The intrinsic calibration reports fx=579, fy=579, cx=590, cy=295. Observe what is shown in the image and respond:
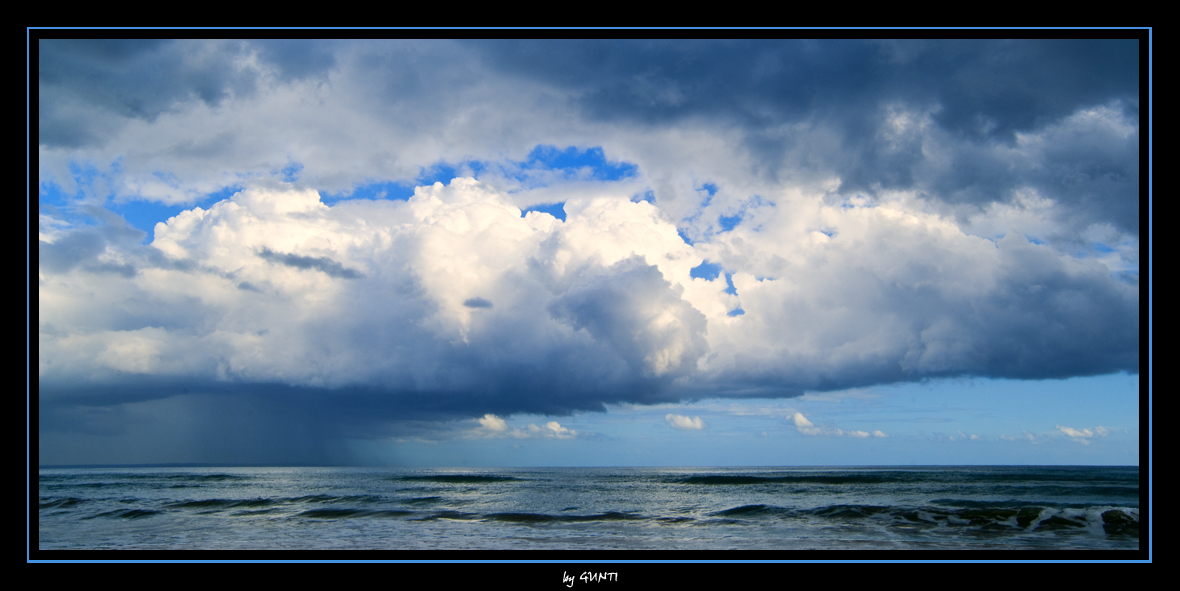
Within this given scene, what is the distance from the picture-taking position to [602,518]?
17.8 meters

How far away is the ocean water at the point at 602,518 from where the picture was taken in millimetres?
13602

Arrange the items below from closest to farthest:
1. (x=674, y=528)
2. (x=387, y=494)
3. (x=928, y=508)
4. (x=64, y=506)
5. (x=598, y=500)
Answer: (x=674, y=528) → (x=928, y=508) → (x=64, y=506) → (x=598, y=500) → (x=387, y=494)

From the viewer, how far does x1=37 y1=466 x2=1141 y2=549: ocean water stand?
13.6 m
